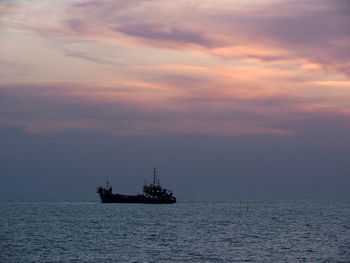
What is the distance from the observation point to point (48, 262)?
60219mm

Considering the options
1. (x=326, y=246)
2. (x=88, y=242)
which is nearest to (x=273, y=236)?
(x=326, y=246)

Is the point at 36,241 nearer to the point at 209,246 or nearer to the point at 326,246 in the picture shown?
the point at 209,246

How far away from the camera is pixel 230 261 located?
60469 millimetres

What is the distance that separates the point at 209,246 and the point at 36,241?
21659mm

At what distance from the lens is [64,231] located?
9544cm

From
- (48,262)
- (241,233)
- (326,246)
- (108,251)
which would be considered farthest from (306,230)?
(48,262)

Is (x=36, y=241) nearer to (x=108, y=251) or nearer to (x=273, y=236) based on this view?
(x=108, y=251)

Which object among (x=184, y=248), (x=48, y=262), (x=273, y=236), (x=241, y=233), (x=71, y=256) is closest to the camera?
(x=48, y=262)

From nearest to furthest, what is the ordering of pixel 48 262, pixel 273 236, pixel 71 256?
pixel 48 262, pixel 71 256, pixel 273 236

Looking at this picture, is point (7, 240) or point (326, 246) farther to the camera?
point (7, 240)

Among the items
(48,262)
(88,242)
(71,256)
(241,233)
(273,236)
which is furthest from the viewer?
(241,233)

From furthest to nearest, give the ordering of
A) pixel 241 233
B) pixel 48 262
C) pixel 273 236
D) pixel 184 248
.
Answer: pixel 241 233, pixel 273 236, pixel 184 248, pixel 48 262

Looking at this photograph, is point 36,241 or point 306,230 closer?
point 36,241

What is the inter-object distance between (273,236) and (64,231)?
30.6 m
